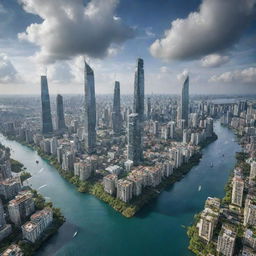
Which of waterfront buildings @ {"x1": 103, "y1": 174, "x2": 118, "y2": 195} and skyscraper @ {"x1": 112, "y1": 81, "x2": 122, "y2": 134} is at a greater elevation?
skyscraper @ {"x1": 112, "y1": 81, "x2": 122, "y2": 134}

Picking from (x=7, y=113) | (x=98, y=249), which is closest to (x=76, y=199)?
(x=98, y=249)

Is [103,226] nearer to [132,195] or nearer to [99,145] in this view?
[132,195]

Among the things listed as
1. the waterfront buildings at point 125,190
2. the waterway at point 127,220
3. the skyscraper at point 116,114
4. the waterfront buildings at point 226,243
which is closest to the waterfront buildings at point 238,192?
the waterway at point 127,220

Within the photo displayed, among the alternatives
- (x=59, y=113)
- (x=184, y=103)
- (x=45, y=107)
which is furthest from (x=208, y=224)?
(x=184, y=103)

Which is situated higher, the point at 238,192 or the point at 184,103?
the point at 184,103

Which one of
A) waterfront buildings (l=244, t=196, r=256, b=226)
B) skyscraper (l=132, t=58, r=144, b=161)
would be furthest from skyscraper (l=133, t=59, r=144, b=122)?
waterfront buildings (l=244, t=196, r=256, b=226)

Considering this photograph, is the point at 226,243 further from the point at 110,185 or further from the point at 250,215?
the point at 110,185

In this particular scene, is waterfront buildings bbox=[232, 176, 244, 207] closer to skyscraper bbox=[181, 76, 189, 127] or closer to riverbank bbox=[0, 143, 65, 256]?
riverbank bbox=[0, 143, 65, 256]
